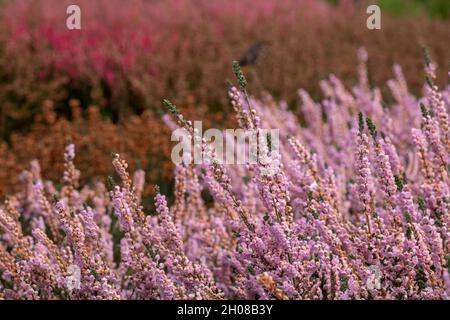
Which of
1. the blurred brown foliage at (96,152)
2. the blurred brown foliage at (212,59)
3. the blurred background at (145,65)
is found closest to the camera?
the blurred brown foliage at (96,152)

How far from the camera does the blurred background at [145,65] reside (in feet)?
24.1

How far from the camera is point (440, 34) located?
12250 millimetres

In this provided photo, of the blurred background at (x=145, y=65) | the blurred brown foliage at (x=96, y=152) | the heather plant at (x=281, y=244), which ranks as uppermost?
the blurred background at (x=145, y=65)

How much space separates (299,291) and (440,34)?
32.2 feet

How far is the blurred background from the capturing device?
734cm

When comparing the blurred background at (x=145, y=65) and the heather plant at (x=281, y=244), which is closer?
the heather plant at (x=281, y=244)

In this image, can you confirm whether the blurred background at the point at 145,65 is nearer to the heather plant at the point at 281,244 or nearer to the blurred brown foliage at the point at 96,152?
the blurred brown foliage at the point at 96,152

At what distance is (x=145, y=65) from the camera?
9914mm

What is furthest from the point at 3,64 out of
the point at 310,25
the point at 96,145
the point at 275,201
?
the point at 275,201

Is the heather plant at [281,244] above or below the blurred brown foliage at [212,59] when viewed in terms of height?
below

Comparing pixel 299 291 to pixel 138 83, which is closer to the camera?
pixel 299 291

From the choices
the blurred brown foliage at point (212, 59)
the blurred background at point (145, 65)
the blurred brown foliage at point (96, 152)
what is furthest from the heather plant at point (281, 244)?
the blurred brown foliage at point (212, 59)

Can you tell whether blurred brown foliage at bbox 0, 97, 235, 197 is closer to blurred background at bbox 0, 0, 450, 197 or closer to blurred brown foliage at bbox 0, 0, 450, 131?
blurred background at bbox 0, 0, 450, 197
